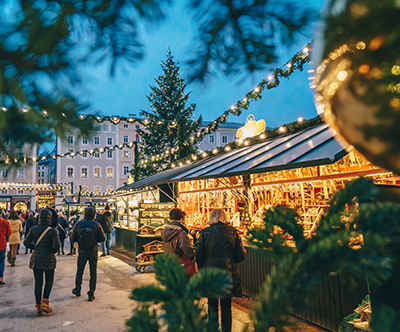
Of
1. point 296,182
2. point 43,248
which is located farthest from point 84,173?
point 296,182

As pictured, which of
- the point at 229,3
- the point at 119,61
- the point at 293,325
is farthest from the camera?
the point at 119,61

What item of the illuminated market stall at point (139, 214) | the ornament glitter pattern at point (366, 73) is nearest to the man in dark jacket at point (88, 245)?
the illuminated market stall at point (139, 214)

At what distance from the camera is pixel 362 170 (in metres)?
4.94

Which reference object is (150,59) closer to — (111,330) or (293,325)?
(293,325)

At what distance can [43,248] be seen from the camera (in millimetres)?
4891

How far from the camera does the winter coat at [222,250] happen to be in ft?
11.8

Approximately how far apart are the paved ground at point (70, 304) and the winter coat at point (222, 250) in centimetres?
65

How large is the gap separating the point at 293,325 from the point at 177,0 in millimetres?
1039

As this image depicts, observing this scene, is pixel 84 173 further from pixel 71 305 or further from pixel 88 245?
pixel 71 305

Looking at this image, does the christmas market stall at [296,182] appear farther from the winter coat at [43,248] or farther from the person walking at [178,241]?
the winter coat at [43,248]

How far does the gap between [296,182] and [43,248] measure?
5153 millimetres

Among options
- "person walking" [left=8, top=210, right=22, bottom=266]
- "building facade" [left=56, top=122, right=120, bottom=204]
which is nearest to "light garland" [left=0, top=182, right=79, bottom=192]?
"person walking" [left=8, top=210, right=22, bottom=266]

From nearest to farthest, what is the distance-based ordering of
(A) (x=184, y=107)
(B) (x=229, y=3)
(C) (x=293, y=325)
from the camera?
(C) (x=293, y=325) < (B) (x=229, y=3) < (A) (x=184, y=107)

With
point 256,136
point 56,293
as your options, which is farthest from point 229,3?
point 256,136
